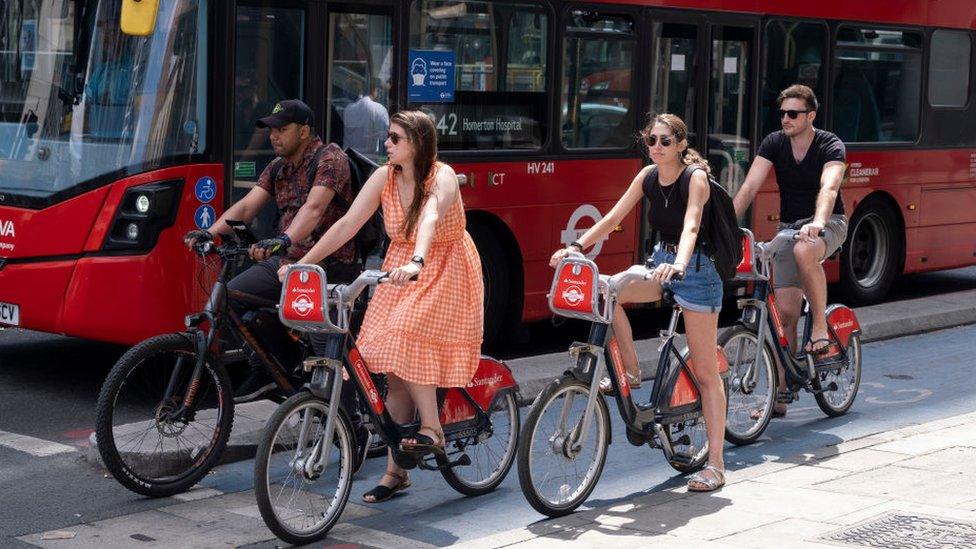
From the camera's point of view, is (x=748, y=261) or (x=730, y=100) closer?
(x=748, y=261)

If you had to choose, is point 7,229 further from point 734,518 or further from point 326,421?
point 734,518

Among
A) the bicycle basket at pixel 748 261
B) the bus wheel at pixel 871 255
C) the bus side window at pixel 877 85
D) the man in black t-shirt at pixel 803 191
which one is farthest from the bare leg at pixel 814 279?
the bus wheel at pixel 871 255

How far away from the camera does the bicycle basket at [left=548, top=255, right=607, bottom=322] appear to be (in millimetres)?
6211

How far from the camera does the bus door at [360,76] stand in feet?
29.7

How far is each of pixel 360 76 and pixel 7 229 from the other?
2.24m

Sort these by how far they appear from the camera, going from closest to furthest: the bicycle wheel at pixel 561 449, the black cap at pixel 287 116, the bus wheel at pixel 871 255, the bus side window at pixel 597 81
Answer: the bicycle wheel at pixel 561 449
the black cap at pixel 287 116
the bus side window at pixel 597 81
the bus wheel at pixel 871 255

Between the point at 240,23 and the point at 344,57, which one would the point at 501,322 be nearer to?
the point at 344,57

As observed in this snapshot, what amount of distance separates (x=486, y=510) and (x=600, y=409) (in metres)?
0.66

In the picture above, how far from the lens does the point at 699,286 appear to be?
22.0 feet

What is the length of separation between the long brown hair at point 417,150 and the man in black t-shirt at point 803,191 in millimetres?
2293

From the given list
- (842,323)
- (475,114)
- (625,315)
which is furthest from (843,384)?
(475,114)

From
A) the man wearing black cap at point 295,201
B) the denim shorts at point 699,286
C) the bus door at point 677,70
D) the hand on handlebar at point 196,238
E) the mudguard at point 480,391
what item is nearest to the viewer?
the mudguard at point 480,391

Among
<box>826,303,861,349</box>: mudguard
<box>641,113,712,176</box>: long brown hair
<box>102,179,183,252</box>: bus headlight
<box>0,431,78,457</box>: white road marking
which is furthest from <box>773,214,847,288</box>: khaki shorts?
<box>0,431,78,457</box>: white road marking

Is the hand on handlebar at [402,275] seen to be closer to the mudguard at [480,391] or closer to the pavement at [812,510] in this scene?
the mudguard at [480,391]
